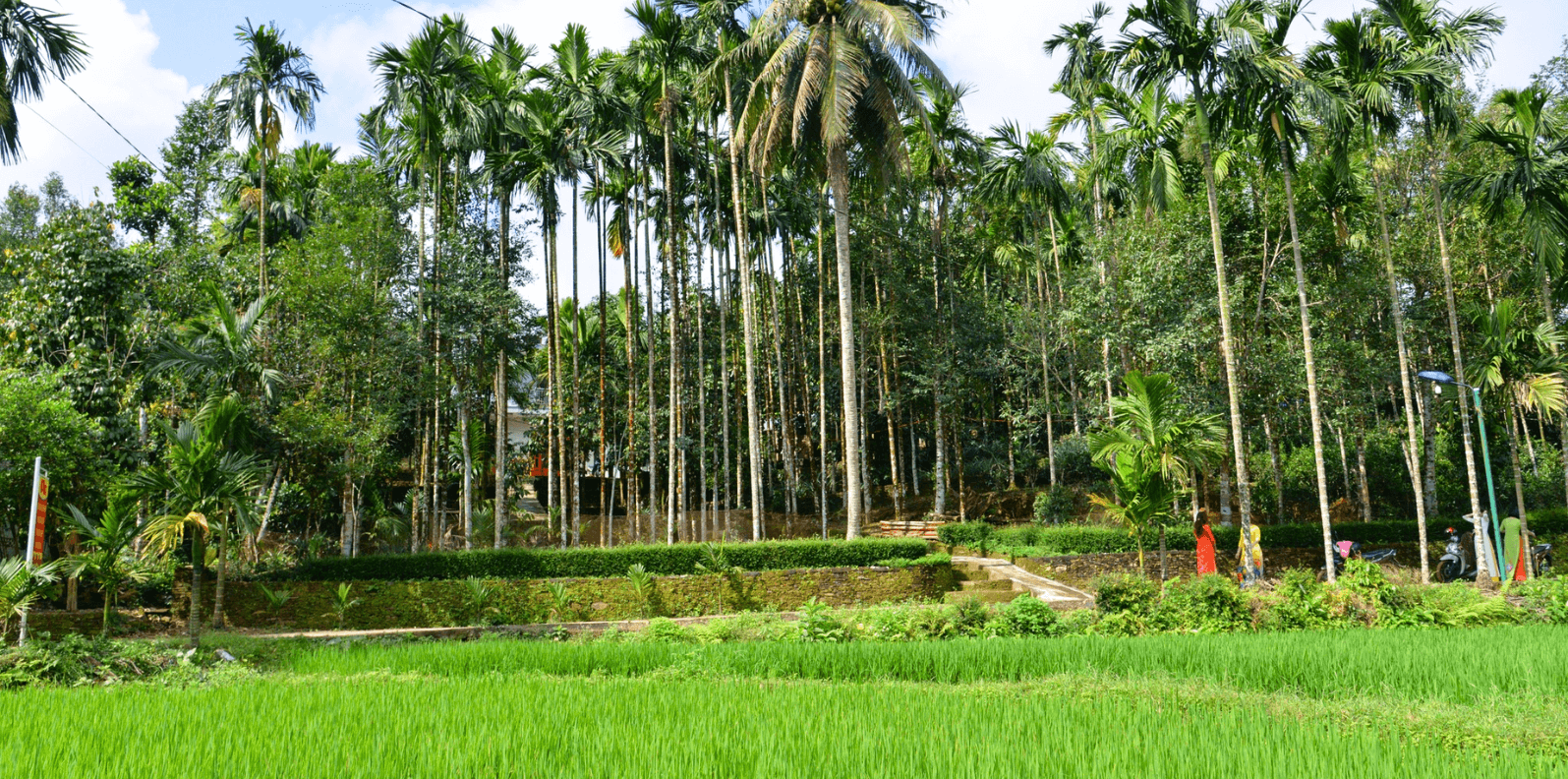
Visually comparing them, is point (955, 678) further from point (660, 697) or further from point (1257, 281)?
point (1257, 281)

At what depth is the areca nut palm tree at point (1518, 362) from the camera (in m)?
17.9

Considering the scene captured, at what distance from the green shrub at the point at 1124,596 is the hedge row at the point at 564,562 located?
18.1ft

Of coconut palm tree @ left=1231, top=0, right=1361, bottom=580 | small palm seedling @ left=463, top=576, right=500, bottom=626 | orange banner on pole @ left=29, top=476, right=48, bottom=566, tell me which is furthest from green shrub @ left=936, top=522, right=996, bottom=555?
orange banner on pole @ left=29, top=476, right=48, bottom=566

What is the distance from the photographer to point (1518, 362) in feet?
61.2

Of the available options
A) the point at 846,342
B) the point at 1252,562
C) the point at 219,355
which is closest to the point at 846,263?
the point at 846,342

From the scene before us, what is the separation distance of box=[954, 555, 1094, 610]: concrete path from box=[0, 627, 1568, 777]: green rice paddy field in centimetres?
540

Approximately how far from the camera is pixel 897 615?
11102 millimetres

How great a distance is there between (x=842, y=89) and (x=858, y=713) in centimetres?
1423

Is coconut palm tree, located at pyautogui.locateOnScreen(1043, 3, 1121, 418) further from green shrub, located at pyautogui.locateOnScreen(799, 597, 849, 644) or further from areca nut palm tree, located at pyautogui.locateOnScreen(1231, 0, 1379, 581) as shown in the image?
green shrub, located at pyautogui.locateOnScreen(799, 597, 849, 644)

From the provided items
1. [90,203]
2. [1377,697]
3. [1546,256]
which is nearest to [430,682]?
[1377,697]

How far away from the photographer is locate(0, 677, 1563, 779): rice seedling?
4.70 m

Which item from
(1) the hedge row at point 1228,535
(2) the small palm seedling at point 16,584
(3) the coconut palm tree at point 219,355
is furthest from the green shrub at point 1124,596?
(3) the coconut palm tree at point 219,355

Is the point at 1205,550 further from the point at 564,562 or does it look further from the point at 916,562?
the point at 564,562

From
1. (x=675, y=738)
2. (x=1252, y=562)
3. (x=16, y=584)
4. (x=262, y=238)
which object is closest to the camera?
(x=675, y=738)
